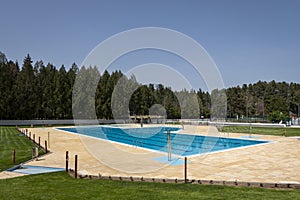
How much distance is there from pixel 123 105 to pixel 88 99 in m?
5.86

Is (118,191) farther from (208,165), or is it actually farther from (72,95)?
(72,95)

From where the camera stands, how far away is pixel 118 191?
19.9 feet

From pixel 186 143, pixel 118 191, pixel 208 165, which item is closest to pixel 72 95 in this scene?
pixel 186 143

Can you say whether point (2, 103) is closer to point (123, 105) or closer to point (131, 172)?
point (123, 105)

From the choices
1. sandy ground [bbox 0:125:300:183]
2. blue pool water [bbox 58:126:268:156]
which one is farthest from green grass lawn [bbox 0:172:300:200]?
blue pool water [bbox 58:126:268:156]

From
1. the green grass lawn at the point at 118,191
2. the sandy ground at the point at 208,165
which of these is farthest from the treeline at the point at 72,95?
the green grass lawn at the point at 118,191

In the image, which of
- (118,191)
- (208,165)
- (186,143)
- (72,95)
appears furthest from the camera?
(72,95)

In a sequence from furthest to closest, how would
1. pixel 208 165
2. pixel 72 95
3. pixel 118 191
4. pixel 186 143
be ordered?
pixel 72 95 < pixel 186 143 < pixel 208 165 < pixel 118 191

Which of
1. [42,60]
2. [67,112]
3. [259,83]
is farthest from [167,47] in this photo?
[259,83]

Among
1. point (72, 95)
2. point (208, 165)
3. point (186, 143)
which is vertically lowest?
point (186, 143)

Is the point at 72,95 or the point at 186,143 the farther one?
the point at 72,95

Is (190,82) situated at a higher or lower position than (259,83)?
lower

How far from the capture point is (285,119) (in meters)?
35.7

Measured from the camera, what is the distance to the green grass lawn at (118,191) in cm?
559
